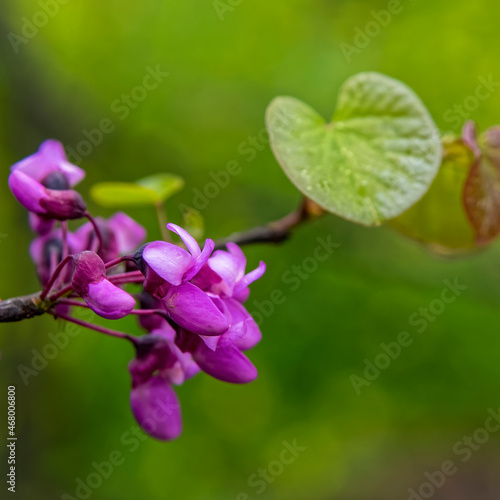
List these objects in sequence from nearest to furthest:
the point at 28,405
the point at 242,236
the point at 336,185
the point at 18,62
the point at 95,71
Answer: the point at 336,185 → the point at 242,236 → the point at 18,62 → the point at 28,405 → the point at 95,71

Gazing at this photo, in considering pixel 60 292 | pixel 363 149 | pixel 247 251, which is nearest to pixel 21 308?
pixel 60 292

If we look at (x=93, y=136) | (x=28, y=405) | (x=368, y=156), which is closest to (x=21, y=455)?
(x=28, y=405)

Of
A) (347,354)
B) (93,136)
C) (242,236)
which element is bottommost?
(347,354)

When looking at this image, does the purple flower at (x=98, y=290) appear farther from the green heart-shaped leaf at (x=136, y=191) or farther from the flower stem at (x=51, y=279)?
the green heart-shaped leaf at (x=136, y=191)

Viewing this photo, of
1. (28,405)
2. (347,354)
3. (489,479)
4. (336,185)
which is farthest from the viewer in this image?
(489,479)

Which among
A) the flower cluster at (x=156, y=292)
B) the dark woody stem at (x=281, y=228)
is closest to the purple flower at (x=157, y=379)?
the flower cluster at (x=156, y=292)

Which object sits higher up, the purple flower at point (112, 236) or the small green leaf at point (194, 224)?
the small green leaf at point (194, 224)

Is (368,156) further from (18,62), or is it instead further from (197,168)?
(18,62)

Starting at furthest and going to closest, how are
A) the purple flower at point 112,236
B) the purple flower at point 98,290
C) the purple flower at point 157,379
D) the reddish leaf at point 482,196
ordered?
the reddish leaf at point 482,196, the purple flower at point 112,236, the purple flower at point 157,379, the purple flower at point 98,290
